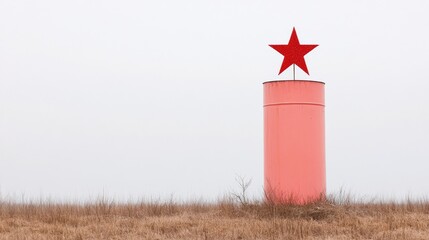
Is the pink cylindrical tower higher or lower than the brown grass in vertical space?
higher

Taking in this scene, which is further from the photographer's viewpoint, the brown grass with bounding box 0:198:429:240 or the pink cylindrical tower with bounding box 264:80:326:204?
the pink cylindrical tower with bounding box 264:80:326:204

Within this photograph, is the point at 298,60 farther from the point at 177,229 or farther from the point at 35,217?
the point at 35,217

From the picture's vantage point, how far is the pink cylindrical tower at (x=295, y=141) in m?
11.8

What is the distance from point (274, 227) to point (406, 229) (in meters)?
1.98

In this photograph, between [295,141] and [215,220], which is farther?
[295,141]

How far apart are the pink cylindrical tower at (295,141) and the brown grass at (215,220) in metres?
0.37

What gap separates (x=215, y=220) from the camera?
35.4 feet

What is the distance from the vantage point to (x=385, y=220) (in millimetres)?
10844

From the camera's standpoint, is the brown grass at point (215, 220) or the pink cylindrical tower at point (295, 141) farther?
the pink cylindrical tower at point (295, 141)

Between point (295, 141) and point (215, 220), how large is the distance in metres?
2.16

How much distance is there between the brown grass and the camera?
385 inches

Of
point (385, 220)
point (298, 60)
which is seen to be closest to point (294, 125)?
point (298, 60)

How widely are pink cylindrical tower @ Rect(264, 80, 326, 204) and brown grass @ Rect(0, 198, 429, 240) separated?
37 cm

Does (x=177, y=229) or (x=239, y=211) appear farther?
(x=239, y=211)
